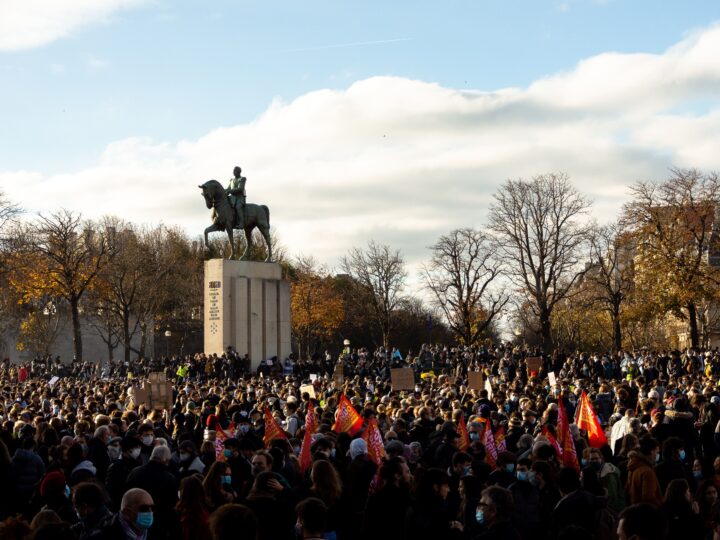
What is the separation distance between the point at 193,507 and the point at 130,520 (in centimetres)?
74

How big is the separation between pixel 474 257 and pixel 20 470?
63.3 meters

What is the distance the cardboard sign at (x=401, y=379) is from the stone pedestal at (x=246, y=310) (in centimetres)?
1979

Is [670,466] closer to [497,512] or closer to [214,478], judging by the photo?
[497,512]

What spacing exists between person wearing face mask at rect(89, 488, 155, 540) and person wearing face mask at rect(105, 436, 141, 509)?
3.91 m

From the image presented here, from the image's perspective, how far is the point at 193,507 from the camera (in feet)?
28.2

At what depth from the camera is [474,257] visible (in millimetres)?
74250

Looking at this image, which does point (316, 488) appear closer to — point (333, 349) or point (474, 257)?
point (474, 257)

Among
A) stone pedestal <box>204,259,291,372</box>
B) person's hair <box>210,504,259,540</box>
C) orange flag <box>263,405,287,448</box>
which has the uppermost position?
stone pedestal <box>204,259,291,372</box>

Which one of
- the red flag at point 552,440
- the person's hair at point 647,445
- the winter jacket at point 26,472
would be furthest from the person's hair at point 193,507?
the red flag at point 552,440

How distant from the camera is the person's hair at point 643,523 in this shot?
6699mm

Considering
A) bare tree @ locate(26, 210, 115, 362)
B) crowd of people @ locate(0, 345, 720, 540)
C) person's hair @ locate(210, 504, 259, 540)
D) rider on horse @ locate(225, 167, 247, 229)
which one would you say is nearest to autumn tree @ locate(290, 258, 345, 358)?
bare tree @ locate(26, 210, 115, 362)

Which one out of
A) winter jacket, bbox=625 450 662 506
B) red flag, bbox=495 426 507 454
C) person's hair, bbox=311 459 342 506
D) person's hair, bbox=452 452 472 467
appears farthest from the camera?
red flag, bbox=495 426 507 454

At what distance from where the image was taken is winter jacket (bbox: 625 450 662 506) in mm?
10617

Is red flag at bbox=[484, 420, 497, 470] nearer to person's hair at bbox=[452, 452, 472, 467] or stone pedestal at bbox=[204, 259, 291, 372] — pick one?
person's hair at bbox=[452, 452, 472, 467]
